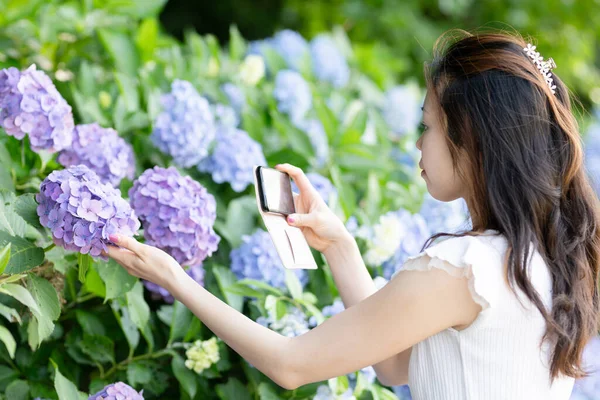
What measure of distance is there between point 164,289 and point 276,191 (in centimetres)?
49

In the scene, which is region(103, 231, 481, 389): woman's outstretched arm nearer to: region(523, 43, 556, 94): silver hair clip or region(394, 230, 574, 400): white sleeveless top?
region(394, 230, 574, 400): white sleeveless top

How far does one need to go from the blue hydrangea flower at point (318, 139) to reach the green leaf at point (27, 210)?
1.28 m

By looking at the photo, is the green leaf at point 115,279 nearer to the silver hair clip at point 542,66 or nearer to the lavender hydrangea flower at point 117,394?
the lavender hydrangea flower at point 117,394

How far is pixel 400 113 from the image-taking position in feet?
10.8

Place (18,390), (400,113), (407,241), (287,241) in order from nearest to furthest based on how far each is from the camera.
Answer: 1. (287,241)
2. (18,390)
3. (407,241)
4. (400,113)

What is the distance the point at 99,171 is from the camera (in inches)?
70.8

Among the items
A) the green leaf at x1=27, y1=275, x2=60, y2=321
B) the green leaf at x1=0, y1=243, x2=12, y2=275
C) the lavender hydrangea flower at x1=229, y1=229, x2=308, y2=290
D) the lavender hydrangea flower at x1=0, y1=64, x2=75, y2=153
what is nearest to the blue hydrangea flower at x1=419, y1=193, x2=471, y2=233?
the lavender hydrangea flower at x1=229, y1=229, x2=308, y2=290

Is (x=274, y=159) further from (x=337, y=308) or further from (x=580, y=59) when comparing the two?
(x=580, y=59)

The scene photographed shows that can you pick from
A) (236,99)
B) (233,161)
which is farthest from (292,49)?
(233,161)

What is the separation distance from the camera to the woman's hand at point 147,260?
1.34 meters

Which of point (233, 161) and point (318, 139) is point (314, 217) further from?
point (318, 139)

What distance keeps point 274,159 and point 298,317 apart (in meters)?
0.74

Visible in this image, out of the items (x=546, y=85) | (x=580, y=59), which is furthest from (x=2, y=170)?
(x=580, y=59)

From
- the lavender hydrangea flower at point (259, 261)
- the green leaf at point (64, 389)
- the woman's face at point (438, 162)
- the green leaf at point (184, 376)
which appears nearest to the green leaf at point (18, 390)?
the green leaf at point (64, 389)
